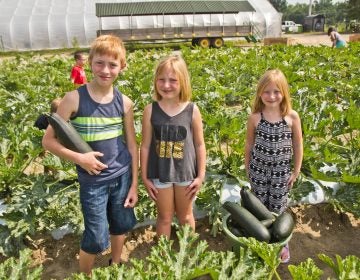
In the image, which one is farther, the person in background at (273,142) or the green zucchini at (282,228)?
the person in background at (273,142)

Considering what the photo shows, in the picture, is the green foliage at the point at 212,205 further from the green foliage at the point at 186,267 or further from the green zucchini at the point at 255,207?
the green foliage at the point at 186,267

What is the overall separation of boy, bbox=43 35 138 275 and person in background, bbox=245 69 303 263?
103 cm

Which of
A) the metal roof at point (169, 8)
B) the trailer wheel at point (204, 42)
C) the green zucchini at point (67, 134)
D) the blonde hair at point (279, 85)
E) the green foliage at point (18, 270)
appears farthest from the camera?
the metal roof at point (169, 8)

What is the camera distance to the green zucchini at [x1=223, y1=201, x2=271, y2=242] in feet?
8.98

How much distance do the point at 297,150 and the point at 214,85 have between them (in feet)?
13.9

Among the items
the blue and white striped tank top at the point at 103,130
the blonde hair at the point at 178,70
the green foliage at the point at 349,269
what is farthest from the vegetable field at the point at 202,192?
the blonde hair at the point at 178,70

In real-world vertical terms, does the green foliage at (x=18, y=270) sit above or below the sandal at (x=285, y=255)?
above

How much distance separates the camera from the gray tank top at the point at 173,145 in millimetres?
2756

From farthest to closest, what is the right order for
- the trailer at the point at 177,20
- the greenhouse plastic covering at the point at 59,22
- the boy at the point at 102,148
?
the greenhouse plastic covering at the point at 59,22
the trailer at the point at 177,20
the boy at the point at 102,148

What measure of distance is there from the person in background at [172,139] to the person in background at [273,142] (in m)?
0.53

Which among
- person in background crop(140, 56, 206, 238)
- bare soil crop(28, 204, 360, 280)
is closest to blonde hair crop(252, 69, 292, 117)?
person in background crop(140, 56, 206, 238)

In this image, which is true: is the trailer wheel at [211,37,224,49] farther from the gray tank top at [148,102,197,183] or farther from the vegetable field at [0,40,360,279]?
the gray tank top at [148,102,197,183]

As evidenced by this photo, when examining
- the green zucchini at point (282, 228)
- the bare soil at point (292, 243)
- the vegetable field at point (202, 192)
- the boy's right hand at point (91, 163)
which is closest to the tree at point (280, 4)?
the vegetable field at point (202, 192)

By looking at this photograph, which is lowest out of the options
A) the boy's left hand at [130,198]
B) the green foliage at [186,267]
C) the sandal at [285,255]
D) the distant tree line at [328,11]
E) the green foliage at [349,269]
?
the sandal at [285,255]
